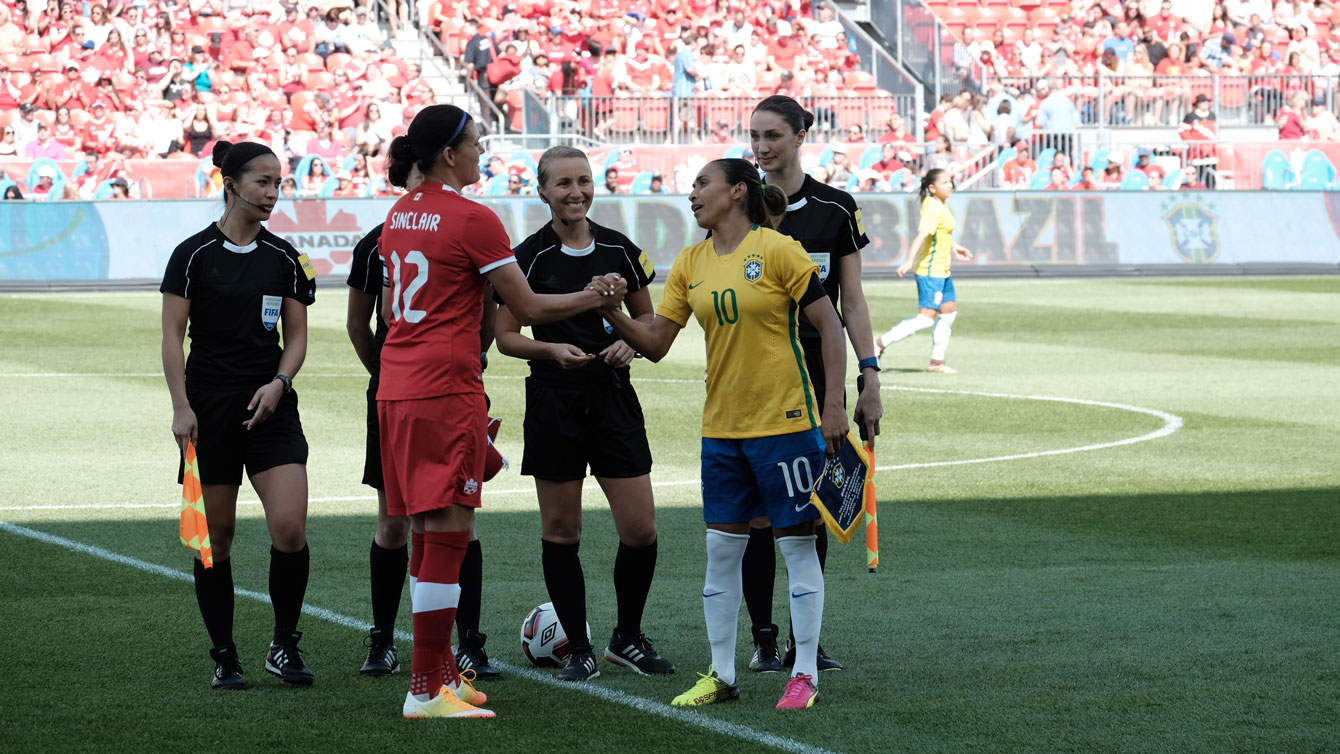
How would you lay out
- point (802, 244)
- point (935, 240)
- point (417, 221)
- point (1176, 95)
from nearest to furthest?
point (417, 221) < point (802, 244) < point (935, 240) < point (1176, 95)

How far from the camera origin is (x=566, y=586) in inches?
248

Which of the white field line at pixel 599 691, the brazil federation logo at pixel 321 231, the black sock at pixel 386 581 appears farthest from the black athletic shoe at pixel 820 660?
the brazil federation logo at pixel 321 231

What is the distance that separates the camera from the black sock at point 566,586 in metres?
6.28

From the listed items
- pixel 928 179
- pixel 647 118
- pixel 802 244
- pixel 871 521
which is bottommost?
pixel 871 521

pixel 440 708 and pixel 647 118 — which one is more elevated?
pixel 647 118

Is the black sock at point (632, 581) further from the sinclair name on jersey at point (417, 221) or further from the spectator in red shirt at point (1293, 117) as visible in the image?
the spectator in red shirt at point (1293, 117)

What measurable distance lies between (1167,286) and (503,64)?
42.2 feet

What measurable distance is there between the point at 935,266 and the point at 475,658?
11520mm

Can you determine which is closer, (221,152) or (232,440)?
(232,440)

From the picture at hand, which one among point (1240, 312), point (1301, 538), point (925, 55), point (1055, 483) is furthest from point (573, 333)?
point (925, 55)

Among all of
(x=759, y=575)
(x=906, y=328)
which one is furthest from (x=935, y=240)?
(x=759, y=575)

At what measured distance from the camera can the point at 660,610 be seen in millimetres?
7410

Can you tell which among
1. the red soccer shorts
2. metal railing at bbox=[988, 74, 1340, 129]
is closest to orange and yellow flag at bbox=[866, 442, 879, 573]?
the red soccer shorts

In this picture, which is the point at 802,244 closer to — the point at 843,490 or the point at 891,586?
the point at 843,490
